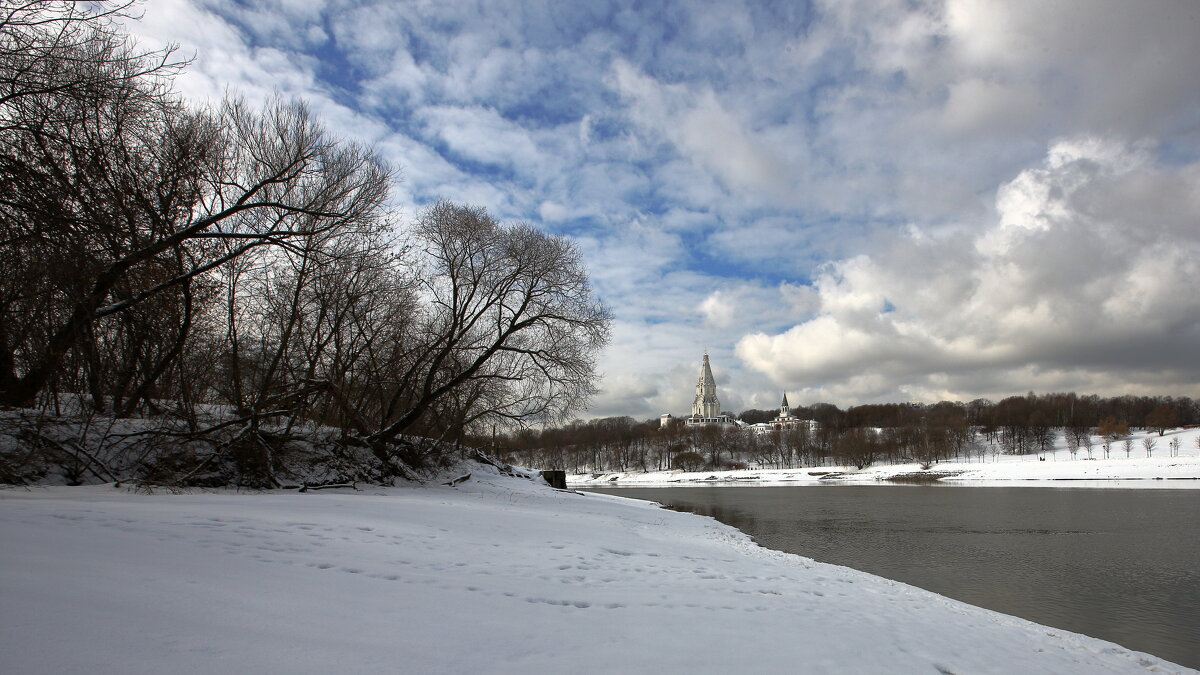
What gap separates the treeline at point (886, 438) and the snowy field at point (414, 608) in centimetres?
10154

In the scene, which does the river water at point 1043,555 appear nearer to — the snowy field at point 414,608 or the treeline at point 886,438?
the snowy field at point 414,608

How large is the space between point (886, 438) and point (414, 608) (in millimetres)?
135778

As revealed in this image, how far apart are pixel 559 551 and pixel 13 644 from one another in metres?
7.42

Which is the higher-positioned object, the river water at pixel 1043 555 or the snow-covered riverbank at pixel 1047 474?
the river water at pixel 1043 555

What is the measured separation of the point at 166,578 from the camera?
499cm

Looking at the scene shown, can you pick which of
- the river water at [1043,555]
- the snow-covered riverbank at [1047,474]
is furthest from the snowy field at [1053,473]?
the river water at [1043,555]

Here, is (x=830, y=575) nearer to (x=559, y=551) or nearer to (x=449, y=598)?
(x=559, y=551)

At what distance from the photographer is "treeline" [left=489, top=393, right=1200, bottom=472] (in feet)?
384

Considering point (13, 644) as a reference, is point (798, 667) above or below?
below

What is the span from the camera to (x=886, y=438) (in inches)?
4985

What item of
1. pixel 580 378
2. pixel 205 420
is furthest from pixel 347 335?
pixel 580 378

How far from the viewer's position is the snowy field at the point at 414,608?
3854mm

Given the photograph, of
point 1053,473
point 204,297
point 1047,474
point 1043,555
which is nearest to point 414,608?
point 204,297

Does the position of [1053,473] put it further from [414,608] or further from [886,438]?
[414,608]
